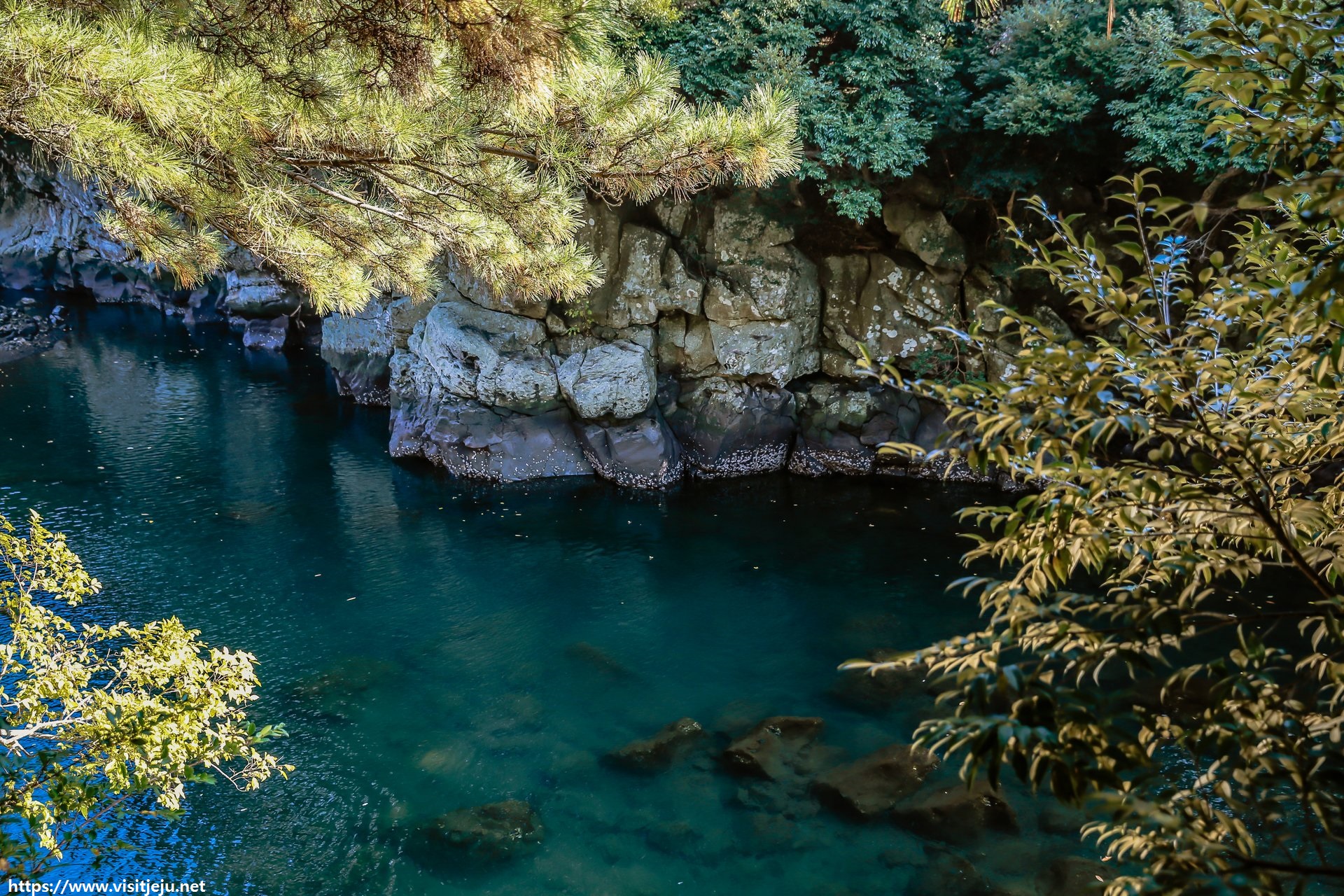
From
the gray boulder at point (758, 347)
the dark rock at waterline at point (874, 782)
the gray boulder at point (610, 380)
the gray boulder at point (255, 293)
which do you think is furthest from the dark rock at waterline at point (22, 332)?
the dark rock at waterline at point (874, 782)

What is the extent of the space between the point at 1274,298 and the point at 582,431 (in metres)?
12.2

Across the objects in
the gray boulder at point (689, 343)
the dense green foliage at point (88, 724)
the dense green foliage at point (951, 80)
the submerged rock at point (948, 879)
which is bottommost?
the submerged rock at point (948, 879)

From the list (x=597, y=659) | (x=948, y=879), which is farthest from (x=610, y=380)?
(x=948, y=879)

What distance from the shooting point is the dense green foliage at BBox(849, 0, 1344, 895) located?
1.89 metres

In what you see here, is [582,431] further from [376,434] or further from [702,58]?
[702,58]

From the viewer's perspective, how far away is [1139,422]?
1980mm

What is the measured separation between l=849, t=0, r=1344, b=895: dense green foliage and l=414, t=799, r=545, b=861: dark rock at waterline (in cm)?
502

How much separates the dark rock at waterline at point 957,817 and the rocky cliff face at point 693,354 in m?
7.73

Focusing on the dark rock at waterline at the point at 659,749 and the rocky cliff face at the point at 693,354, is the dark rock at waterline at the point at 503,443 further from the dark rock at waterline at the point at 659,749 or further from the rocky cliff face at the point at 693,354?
the dark rock at waterline at the point at 659,749

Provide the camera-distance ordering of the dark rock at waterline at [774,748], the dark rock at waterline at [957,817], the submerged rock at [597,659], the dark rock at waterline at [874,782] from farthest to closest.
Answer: the submerged rock at [597,659] < the dark rock at waterline at [774,748] < the dark rock at waterline at [874,782] < the dark rock at waterline at [957,817]

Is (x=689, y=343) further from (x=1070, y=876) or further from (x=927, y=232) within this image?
(x=1070, y=876)

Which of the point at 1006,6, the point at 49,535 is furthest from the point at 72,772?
the point at 1006,6

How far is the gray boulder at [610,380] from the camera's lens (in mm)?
13602

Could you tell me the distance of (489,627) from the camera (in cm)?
973
